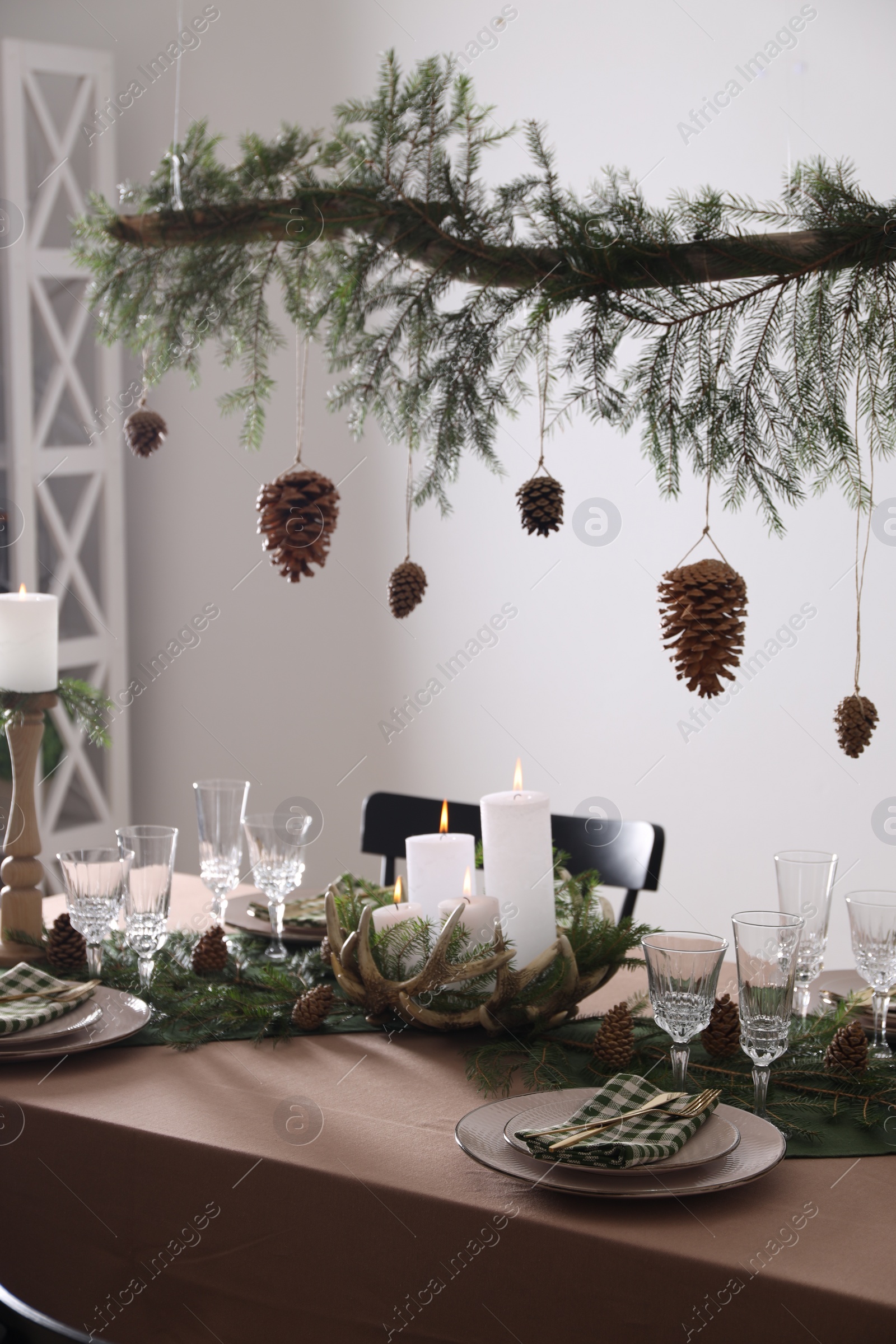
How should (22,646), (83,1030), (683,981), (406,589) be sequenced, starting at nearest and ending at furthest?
(683,981) < (83,1030) < (406,589) < (22,646)

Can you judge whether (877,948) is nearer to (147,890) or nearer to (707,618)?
(707,618)

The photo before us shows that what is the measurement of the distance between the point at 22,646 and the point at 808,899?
1056 millimetres

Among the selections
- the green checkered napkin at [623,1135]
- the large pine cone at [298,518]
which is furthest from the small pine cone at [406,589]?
the green checkered napkin at [623,1135]

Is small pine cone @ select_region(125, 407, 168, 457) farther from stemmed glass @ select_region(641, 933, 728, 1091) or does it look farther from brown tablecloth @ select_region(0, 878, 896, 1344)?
stemmed glass @ select_region(641, 933, 728, 1091)

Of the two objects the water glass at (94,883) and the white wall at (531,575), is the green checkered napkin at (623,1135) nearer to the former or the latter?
the water glass at (94,883)

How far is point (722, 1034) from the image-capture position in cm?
125

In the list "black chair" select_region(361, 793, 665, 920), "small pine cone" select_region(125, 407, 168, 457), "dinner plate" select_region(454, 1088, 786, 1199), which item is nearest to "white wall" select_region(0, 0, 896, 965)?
"black chair" select_region(361, 793, 665, 920)

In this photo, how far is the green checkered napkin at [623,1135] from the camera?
3.19 ft

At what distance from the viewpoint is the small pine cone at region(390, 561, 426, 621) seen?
1.50 metres

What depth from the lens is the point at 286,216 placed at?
1340 millimetres

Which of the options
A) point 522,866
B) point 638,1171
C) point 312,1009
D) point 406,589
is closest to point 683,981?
point 638,1171

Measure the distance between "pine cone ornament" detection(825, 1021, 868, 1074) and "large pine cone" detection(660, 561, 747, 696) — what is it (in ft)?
1.19

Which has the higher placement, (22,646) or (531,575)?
(531,575)

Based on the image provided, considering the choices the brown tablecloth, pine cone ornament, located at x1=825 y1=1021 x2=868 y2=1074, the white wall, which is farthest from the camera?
the white wall
